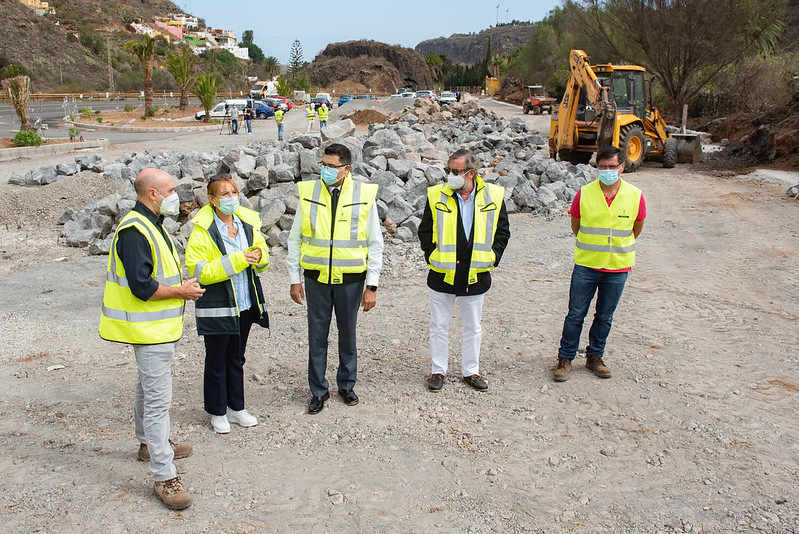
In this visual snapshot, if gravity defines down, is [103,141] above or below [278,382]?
above

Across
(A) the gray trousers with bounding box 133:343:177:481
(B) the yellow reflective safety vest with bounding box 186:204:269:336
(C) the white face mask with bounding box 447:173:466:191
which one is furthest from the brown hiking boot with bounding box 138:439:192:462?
(C) the white face mask with bounding box 447:173:466:191

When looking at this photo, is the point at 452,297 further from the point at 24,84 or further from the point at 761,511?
the point at 24,84

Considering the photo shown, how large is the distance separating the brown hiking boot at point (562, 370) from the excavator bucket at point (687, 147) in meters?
15.8

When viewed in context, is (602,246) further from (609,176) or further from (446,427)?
(446,427)

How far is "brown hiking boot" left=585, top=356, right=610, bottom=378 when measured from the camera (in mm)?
5359

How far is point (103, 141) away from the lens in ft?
76.9

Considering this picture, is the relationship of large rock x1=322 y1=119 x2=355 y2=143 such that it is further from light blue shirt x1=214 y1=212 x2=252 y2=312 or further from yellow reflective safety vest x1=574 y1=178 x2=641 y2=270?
light blue shirt x1=214 y1=212 x2=252 y2=312

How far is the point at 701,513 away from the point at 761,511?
0.33 m

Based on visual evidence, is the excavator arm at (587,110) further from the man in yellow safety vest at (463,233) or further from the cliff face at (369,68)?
the cliff face at (369,68)

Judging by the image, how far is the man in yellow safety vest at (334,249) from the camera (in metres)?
4.51

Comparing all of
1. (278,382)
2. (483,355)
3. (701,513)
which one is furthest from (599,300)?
(278,382)

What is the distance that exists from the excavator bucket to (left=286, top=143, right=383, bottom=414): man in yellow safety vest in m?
16.9

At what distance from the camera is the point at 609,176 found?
5102 mm

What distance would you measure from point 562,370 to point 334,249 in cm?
219
